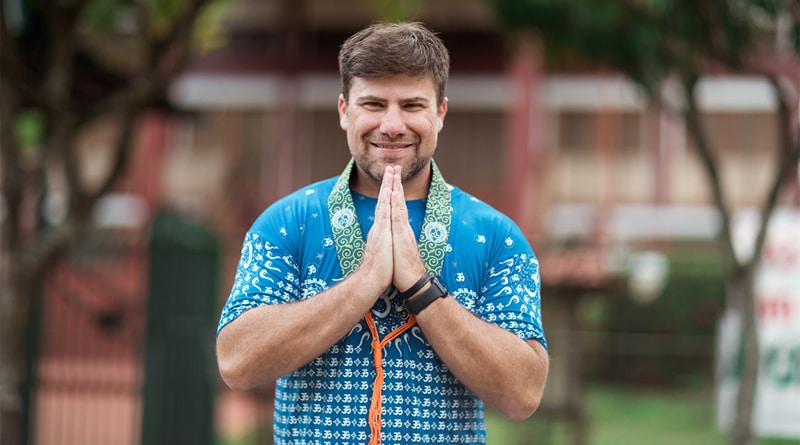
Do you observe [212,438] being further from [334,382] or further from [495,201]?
[495,201]

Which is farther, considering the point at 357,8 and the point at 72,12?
the point at 357,8

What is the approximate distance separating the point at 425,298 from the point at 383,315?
0.59 feet

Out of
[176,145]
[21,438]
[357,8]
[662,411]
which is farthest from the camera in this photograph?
[176,145]

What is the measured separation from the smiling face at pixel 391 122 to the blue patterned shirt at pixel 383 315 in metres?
0.14

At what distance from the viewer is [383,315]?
2795mm

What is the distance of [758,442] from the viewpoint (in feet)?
33.6

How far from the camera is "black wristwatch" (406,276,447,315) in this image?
265 centimetres

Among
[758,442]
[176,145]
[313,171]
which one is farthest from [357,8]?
[758,442]

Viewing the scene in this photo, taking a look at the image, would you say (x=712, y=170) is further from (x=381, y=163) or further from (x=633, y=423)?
Answer: (x=633, y=423)

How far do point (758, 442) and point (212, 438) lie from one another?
4.92 m

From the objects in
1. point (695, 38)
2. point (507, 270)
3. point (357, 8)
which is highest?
point (357, 8)

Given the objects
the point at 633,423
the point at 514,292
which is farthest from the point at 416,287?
the point at 633,423

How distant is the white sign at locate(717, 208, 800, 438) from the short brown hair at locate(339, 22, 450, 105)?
7.28 m

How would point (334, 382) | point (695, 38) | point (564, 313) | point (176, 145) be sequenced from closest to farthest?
point (334, 382)
point (695, 38)
point (564, 313)
point (176, 145)
